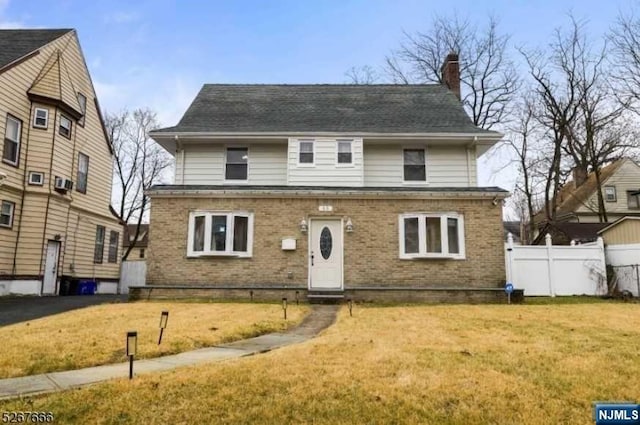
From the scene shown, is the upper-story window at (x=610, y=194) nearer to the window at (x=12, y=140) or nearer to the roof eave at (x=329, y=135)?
the roof eave at (x=329, y=135)

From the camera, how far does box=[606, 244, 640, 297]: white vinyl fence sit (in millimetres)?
15266

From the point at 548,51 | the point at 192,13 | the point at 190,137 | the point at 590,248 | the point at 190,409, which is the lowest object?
the point at 190,409

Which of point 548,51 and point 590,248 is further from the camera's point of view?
point 548,51

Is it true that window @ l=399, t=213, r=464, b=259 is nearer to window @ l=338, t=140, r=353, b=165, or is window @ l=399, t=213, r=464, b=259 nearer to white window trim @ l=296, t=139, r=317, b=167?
window @ l=338, t=140, r=353, b=165

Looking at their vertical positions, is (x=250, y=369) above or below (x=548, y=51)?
below

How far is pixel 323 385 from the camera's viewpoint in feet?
15.3

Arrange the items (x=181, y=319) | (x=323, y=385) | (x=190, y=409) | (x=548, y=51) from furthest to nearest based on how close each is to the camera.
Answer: (x=548, y=51) → (x=181, y=319) → (x=323, y=385) → (x=190, y=409)

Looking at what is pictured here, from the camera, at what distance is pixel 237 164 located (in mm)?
16359

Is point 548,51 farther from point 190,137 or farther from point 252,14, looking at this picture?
point 190,137

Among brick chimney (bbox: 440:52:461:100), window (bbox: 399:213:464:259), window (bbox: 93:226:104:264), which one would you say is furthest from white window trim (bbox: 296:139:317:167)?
window (bbox: 93:226:104:264)

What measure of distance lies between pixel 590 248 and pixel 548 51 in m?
15.8

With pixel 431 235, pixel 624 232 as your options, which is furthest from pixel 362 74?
pixel 431 235

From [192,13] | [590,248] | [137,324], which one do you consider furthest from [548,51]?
[137,324]

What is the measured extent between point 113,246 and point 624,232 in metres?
23.7
